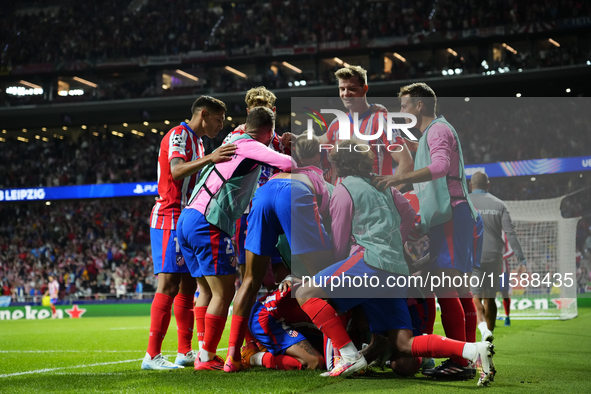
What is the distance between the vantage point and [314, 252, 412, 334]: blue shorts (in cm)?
376

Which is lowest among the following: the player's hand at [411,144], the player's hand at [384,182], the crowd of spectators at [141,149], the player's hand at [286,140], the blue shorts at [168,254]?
the blue shorts at [168,254]

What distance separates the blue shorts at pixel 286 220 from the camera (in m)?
4.07

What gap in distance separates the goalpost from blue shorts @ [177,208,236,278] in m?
7.10

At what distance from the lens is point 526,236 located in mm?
12734

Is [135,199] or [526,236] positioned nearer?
[526,236]

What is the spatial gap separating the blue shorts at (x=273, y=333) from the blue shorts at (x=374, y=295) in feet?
2.39

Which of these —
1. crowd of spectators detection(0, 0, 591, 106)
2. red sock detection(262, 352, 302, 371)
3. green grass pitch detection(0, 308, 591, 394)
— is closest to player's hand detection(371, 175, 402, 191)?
green grass pitch detection(0, 308, 591, 394)

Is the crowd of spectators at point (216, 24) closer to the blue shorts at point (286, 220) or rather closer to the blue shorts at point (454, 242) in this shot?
the blue shorts at point (454, 242)

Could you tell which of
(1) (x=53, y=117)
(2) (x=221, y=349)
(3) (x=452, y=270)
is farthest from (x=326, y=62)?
(3) (x=452, y=270)

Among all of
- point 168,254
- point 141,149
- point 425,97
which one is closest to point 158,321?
point 168,254

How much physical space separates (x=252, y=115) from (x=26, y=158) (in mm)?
29202

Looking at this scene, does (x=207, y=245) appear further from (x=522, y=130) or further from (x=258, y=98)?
(x=522, y=130)

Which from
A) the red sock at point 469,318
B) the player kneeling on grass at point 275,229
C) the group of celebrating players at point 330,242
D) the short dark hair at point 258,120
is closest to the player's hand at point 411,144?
the group of celebrating players at point 330,242

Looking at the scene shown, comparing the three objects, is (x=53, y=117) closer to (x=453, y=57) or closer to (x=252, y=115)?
(x=453, y=57)
